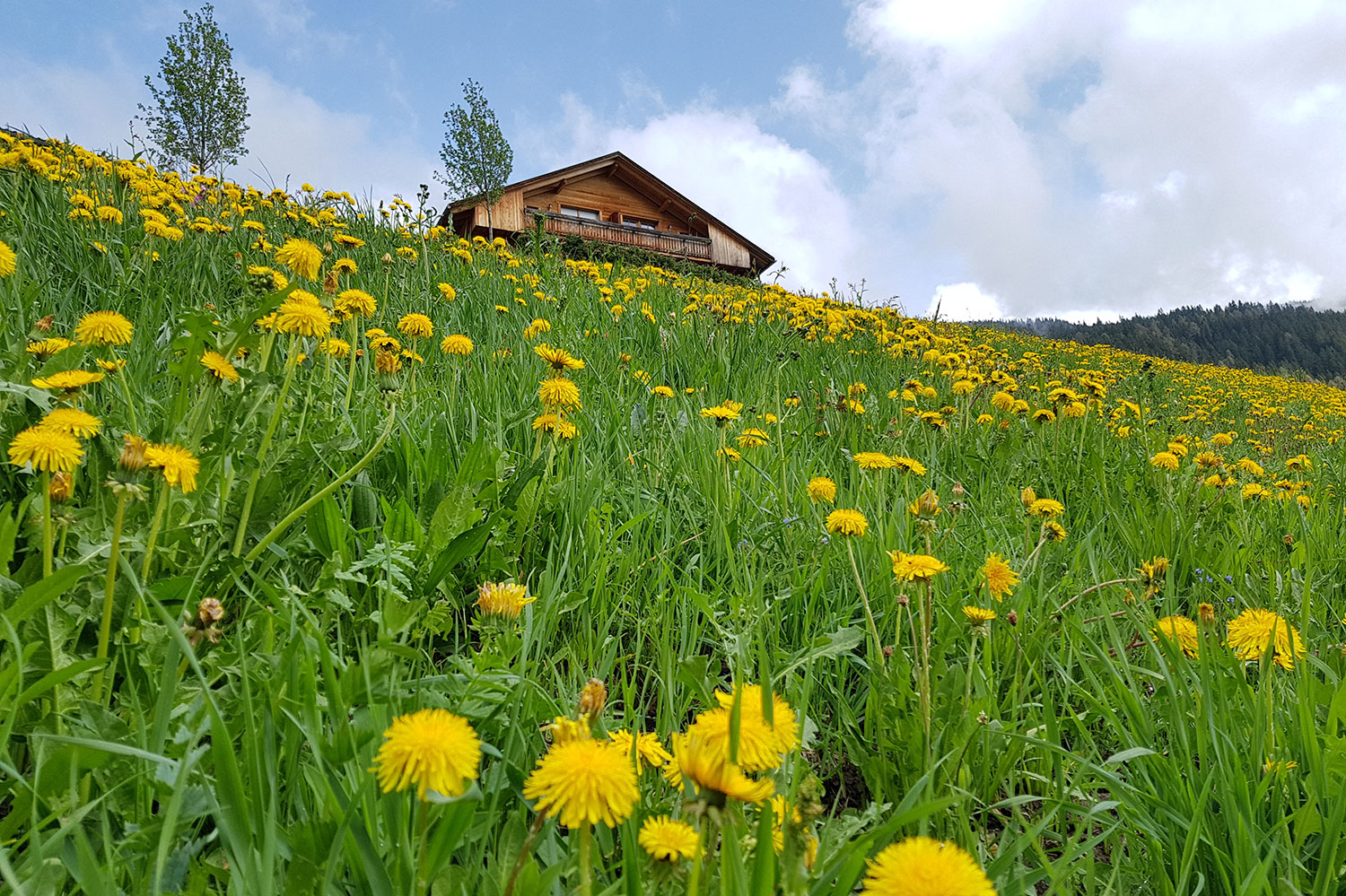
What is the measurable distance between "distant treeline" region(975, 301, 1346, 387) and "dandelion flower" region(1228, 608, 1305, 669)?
31.1 meters

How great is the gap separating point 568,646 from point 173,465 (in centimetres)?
69

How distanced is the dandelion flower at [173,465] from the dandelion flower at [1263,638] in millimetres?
1558

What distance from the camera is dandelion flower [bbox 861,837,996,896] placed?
46 centimetres

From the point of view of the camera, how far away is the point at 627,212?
30.8 meters

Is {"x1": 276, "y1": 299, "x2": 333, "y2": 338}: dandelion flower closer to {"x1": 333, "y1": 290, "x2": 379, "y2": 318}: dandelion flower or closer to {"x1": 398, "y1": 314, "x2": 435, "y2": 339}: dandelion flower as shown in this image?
{"x1": 333, "y1": 290, "x2": 379, "y2": 318}: dandelion flower

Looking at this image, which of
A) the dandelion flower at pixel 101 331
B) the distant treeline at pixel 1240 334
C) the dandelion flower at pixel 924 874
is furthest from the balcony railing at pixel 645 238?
the dandelion flower at pixel 924 874

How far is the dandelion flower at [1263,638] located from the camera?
43.0 inches

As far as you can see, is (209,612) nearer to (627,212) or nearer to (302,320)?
(302,320)

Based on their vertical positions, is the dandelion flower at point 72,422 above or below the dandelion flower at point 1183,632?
above

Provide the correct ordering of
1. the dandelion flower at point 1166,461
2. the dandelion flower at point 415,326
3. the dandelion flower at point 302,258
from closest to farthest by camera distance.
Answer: the dandelion flower at point 302,258
the dandelion flower at point 415,326
the dandelion flower at point 1166,461

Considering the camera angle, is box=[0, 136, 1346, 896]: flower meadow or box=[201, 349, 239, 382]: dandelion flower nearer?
box=[0, 136, 1346, 896]: flower meadow

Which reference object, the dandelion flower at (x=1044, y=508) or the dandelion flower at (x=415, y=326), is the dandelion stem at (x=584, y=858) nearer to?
the dandelion flower at (x=1044, y=508)

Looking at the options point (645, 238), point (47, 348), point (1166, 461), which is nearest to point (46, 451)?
point (47, 348)

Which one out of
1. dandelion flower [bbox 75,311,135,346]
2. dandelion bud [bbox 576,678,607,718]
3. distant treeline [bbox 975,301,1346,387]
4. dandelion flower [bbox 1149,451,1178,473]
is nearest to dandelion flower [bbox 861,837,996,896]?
dandelion bud [bbox 576,678,607,718]
